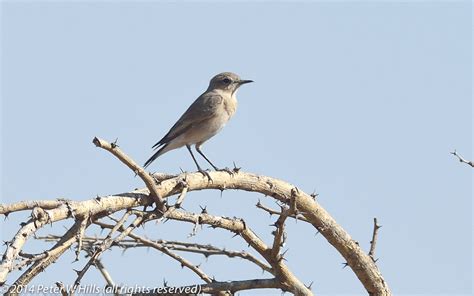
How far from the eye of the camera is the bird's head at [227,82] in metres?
11.2

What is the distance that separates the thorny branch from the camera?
476cm

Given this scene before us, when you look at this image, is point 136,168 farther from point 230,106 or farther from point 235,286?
point 230,106

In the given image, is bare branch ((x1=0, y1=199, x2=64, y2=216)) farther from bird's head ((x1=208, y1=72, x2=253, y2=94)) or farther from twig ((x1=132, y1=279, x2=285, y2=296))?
bird's head ((x1=208, y1=72, x2=253, y2=94))

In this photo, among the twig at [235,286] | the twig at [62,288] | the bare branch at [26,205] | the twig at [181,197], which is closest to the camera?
the twig at [62,288]

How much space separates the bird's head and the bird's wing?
1.69ft

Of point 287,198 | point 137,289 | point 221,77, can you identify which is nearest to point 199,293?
point 137,289

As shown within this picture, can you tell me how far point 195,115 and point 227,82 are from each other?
115cm

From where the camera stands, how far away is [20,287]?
4.71 metres

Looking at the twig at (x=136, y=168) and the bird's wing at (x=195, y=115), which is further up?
the bird's wing at (x=195, y=115)

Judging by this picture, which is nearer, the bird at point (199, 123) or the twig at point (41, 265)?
the twig at point (41, 265)

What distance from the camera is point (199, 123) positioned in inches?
405

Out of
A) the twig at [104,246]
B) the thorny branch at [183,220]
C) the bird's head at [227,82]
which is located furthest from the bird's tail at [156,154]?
A: the twig at [104,246]

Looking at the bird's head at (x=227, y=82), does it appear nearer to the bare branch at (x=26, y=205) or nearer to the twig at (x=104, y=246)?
the twig at (x=104, y=246)

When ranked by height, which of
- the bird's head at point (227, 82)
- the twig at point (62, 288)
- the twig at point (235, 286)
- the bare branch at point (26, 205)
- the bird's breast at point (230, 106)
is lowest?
the twig at point (62, 288)
